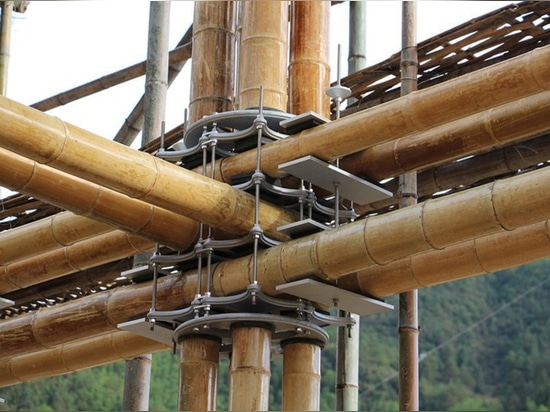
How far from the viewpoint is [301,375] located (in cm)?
1198

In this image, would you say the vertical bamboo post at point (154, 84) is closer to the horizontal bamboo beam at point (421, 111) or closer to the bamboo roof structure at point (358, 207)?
the bamboo roof structure at point (358, 207)

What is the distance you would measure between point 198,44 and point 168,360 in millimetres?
33710

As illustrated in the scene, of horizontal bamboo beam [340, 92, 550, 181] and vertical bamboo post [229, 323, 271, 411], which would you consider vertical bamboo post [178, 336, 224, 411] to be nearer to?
vertical bamboo post [229, 323, 271, 411]

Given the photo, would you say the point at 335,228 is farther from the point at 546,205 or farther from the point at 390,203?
the point at 390,203

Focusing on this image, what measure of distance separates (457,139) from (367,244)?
4.83ft

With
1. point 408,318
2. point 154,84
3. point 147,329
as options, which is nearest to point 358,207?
point 408,318

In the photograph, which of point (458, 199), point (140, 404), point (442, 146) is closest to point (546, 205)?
point (458, 199)

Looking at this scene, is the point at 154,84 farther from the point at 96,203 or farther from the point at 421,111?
the point at 421,111

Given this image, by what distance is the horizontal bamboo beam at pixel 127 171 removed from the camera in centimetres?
1002

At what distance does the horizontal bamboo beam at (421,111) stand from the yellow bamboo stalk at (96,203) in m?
1.00

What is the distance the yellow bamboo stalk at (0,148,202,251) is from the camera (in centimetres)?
1117

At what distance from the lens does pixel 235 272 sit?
1176 centimetres

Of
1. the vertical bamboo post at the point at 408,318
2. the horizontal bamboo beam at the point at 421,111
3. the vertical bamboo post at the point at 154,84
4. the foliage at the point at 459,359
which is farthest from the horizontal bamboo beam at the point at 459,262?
the foliage at the point at 459,359

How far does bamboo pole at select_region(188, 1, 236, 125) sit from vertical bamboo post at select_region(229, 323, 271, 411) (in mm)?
2654
